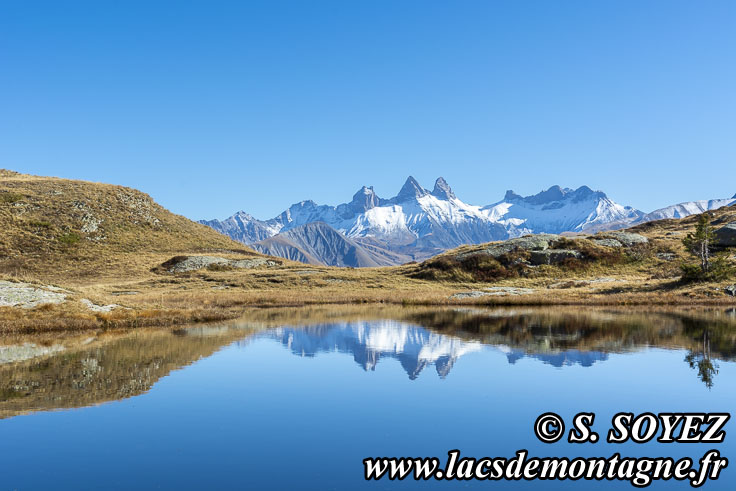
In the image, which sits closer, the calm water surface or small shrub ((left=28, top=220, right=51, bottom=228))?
the calm water surface

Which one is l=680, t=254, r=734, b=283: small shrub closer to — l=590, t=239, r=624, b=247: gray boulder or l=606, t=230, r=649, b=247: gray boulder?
l=590, t=239, r=624, b=247: gray boulder

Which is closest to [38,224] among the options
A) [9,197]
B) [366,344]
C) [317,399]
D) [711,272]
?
[9,197]

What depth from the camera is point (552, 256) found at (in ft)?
310

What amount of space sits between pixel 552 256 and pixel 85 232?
94.5 metres

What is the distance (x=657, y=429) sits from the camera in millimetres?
14586

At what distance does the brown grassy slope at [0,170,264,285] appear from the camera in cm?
9331

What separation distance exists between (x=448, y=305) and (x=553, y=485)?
51459 mm

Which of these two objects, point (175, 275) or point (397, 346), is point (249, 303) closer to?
point (175, 275)

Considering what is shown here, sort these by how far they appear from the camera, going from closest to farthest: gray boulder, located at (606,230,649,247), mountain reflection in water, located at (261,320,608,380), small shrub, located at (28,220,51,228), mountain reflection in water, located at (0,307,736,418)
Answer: mountain reflection in water, located at (0,307,736,418)
mountain reflection in water, located at (261,320,608,380)
gray boulder, located at (606,230,649,247)
small shrub, located at (28,220,51,228)

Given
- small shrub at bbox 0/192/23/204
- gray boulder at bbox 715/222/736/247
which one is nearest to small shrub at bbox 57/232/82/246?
small shrub at bbox 0/192/23/204

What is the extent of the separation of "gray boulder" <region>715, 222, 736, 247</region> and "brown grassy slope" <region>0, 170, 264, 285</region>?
96441mm

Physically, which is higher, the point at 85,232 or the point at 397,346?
the point at 85,232

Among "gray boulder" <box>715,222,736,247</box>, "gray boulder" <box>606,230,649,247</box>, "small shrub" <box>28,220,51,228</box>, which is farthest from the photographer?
"small shrub" <box>28,220,51,228</box>

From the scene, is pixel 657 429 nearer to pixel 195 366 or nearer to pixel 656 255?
pixel 195 366
